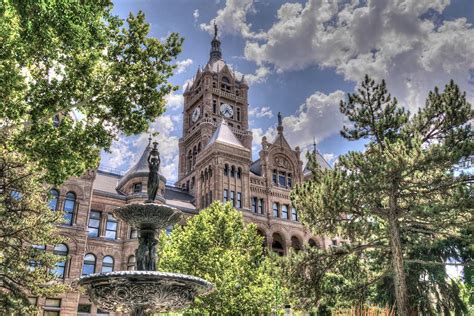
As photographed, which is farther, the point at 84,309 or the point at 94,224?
the point at 94,224

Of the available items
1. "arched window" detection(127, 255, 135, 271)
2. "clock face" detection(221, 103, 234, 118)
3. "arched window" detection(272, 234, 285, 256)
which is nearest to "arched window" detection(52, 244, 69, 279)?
"arched window" detection(127, 255, 135, 271)

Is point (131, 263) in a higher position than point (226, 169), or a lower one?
lower

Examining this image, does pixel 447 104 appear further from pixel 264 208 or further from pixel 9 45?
pixel 264 208

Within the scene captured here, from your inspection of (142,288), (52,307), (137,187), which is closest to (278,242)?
(137,187)

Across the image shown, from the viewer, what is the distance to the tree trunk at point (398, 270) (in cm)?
1596

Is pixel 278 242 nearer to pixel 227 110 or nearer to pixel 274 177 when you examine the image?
pixel 274 177

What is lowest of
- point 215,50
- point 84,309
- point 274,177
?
point 84,309

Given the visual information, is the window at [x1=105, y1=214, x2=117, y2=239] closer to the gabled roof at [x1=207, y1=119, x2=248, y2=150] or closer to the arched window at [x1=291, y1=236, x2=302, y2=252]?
the gabled roof at [x1=207, y1=119, x2=248, y2=150]

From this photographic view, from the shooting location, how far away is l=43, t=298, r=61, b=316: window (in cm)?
2975

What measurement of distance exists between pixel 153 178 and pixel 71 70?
4.25 meters

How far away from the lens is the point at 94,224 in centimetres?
3519

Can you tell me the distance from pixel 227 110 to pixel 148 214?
5019cm

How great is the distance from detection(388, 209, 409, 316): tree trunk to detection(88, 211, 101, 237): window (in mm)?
25761

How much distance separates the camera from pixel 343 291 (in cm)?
1912
